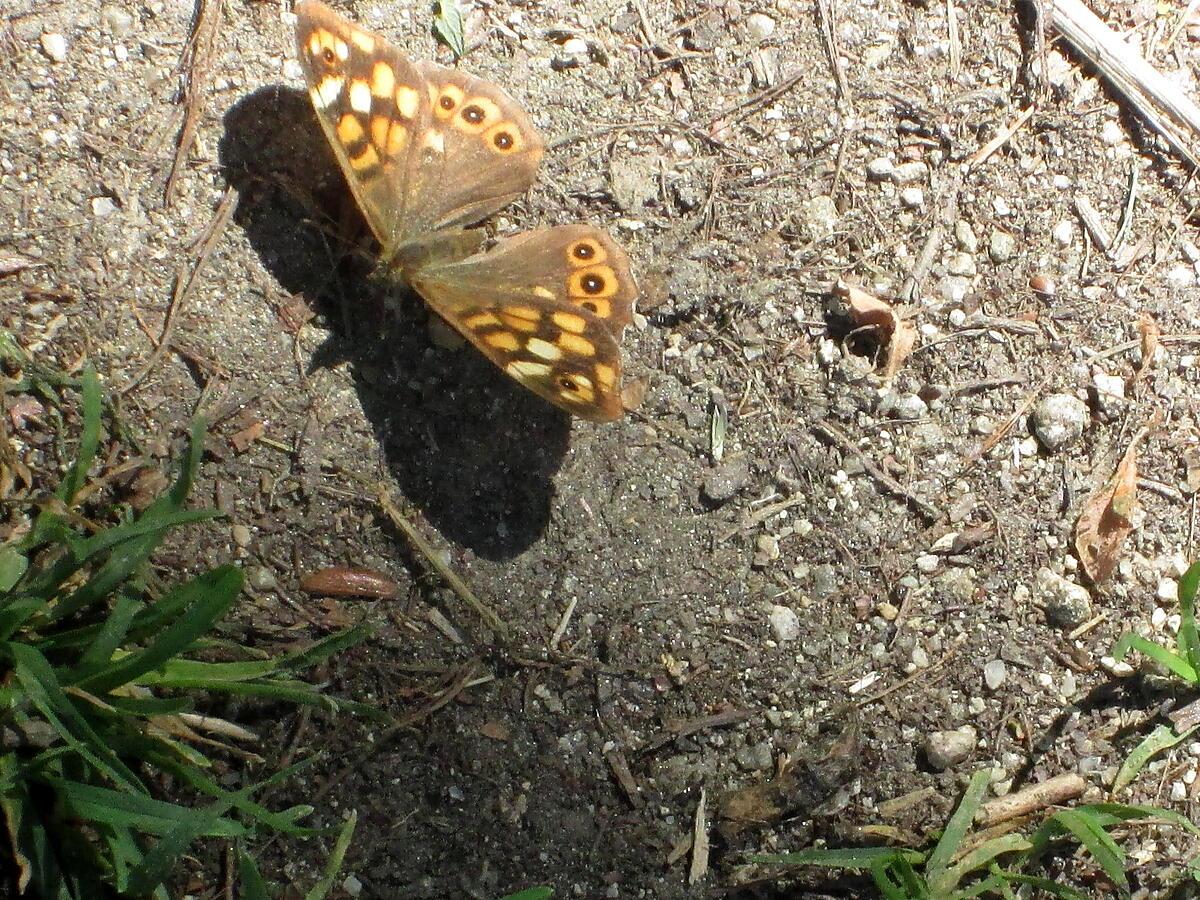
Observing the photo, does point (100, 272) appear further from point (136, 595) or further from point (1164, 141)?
point (1164, 141)

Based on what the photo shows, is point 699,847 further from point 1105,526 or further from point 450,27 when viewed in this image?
point 450,27

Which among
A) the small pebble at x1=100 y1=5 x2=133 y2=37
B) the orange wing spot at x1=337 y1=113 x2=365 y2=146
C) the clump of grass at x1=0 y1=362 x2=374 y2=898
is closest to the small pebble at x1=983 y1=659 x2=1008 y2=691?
the clump of grass at x1=0 y1=362 x2=374 y2=898

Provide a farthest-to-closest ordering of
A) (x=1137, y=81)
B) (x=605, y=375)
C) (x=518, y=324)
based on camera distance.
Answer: (x=1137, y=81), (x=518, y=324), (x=605, y=375)

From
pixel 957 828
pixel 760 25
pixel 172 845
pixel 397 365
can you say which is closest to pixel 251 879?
pixel 172 845

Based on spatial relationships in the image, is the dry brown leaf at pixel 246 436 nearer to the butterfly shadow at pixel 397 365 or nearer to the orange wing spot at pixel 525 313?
the butterfly shadow at pixel 397 365

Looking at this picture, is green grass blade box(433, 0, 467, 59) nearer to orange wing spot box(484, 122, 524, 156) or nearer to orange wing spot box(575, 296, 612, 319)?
orange wing spot box(484, 122, 524, 156)
